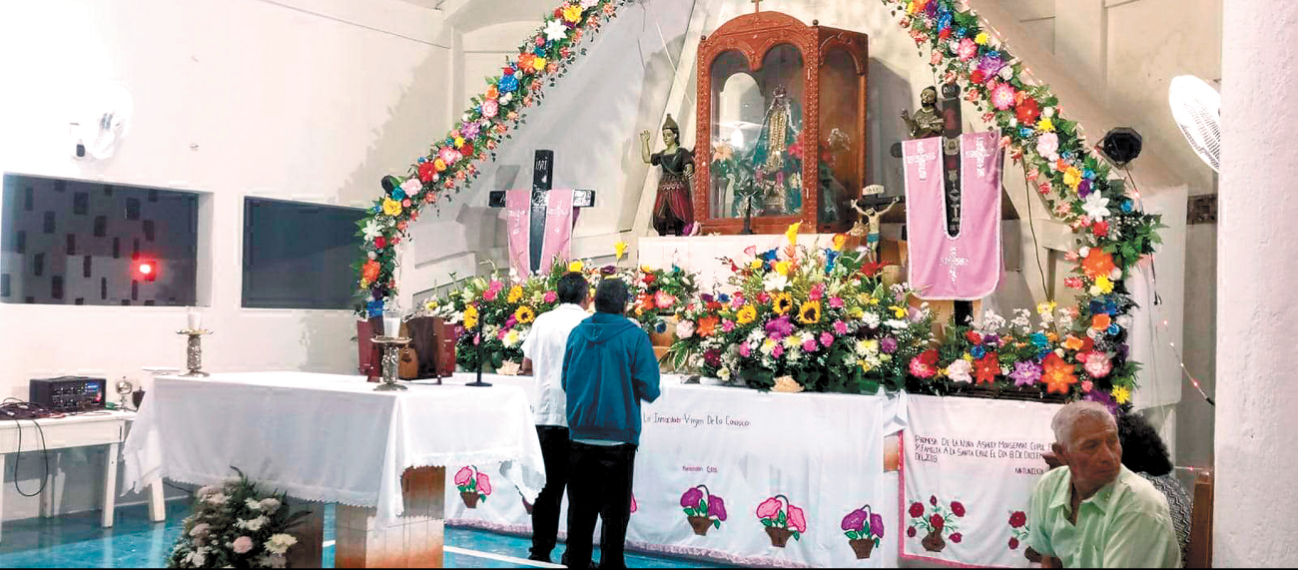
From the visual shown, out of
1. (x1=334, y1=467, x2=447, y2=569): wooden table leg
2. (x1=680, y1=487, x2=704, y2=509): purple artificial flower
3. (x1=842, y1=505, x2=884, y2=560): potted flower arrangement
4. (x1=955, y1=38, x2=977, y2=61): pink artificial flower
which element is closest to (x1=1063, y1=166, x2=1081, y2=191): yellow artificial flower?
(x1=955, y1=38, x2=977, y2=61): pink artificial flower

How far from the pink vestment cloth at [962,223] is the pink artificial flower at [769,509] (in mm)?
1846

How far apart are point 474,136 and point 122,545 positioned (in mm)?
4042

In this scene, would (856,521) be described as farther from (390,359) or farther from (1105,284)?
(390,359)

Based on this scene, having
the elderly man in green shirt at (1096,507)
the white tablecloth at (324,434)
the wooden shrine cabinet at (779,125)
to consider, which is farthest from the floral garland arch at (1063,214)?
the elderly man in green shirt at (1096,507)

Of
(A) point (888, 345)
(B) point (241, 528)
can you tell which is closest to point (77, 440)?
(B) point (241, 528)

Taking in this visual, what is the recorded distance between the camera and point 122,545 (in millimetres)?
7953

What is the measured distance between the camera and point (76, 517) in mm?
8953

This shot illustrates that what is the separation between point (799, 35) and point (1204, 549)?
20.3ft

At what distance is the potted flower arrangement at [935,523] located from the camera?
728 centimetres

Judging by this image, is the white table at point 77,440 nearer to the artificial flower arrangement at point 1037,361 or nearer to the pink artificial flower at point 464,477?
the pink artificial flower at point 464,477

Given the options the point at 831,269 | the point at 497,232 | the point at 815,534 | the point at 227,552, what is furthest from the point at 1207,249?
the point at 227,552

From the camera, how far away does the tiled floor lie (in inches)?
291

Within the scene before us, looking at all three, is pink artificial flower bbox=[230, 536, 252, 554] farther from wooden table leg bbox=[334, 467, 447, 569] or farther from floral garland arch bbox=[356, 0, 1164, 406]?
floral garland arch bbox=[356, 0, 1164, 406]

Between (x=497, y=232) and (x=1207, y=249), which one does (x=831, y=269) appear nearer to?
(x=1207, y=249)
